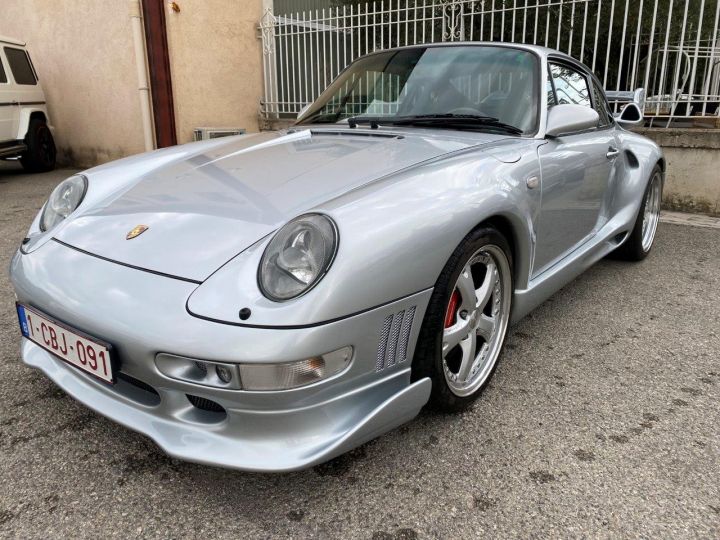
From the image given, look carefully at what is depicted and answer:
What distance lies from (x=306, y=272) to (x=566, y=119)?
5.15ft

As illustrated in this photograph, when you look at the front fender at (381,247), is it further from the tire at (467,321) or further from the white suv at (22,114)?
the white suv at (22,114)

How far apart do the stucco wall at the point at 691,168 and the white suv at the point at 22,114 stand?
7969mm

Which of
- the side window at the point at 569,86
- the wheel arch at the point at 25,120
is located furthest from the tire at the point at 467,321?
the wheel arch at the point at 25,120

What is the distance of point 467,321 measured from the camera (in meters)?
1.94

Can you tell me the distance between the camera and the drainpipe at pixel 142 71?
24.6 ft

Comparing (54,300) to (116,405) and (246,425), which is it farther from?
(246,425)

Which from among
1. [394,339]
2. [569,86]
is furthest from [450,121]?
[394,339]

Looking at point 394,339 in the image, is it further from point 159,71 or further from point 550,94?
point 159,71

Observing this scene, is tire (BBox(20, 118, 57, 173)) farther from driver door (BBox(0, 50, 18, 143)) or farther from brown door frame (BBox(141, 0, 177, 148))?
brown door frame (BBox(141, 0, 177, 148))

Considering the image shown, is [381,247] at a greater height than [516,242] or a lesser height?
greater

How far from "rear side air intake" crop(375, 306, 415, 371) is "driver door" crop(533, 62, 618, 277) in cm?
93

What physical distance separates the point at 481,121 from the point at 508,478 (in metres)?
1.51

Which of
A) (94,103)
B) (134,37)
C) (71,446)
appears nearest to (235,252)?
(71,446)

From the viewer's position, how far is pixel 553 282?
249 cm
